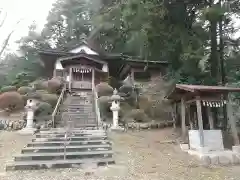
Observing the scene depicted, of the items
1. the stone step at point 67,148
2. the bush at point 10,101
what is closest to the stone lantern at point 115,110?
the stone step at point 67,148

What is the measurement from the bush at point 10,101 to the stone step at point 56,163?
9.77 m

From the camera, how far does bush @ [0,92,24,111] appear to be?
15828mm

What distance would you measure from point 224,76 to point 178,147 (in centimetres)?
654

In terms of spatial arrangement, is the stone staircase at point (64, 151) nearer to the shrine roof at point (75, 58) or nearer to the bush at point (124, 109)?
the bush at point (124, 109)

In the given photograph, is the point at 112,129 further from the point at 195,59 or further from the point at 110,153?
the point at 195,59

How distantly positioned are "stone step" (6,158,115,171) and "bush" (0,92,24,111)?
32.1ft

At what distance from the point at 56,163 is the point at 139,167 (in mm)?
2754

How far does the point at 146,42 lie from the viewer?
12.7m

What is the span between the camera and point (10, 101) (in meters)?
15.8

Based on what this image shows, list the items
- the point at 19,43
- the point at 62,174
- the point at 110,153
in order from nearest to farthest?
the point at 62,174 → the point at 110,153 → the point at 19,43

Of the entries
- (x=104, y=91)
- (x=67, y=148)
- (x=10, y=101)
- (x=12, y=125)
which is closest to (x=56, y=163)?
(x=67, y=148)

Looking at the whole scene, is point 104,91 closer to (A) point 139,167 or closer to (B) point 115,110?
(B) point 115,110

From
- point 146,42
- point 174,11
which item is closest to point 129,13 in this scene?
point 146,42

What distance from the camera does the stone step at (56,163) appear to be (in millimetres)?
7023
